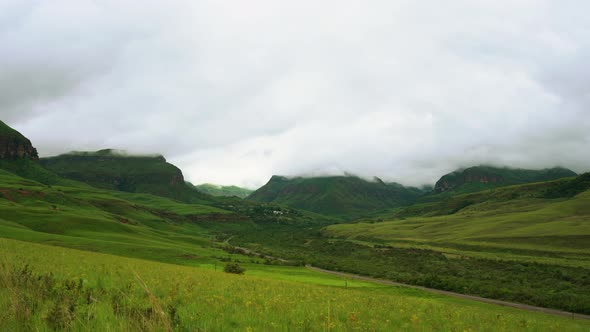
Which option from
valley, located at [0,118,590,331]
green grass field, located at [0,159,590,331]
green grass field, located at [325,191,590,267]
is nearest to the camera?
green grass field, located at [0,159,590,331]

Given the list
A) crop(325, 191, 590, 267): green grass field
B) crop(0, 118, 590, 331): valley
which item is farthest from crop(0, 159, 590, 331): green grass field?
crop(325, 191, 590, 267): green grass field

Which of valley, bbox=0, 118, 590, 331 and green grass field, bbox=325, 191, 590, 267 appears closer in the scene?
valley, bbox=0, 118, 590, 331

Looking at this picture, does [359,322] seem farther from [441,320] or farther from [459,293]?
[459,293]

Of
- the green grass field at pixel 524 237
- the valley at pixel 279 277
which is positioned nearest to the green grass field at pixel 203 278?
the valley at pixel 279 277

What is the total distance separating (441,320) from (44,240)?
255ft

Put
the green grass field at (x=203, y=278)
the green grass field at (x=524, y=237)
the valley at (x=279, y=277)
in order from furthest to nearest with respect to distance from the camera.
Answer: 1. the green grass field at (x=524, y=237)
2. the valley at (x=279, y=277)
3. the green grass field at (x=203, y=278)

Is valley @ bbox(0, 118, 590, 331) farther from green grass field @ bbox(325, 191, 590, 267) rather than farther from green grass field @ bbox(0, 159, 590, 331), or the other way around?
green grass field @ bbox(325, 191, 590, 267)

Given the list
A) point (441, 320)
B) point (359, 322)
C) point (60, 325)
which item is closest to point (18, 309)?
point (60, 325)

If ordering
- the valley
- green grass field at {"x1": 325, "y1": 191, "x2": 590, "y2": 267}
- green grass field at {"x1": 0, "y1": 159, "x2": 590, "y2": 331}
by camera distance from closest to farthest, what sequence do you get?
green grass field at {"x1": 0, "y1": 159, "x2": 590, "y2": 331}
the valley
green grass field at {"x1": 325, "y1": 191, "x2": 590, "y2": 267}

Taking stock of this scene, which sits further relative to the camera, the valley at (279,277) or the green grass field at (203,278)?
the valley at (279,277)

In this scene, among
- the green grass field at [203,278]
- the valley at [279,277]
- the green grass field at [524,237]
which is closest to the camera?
the green grass field at [203,278]

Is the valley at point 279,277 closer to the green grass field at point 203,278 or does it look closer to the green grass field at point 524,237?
the green grass field at point 203,278

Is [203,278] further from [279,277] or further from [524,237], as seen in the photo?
[524,237]

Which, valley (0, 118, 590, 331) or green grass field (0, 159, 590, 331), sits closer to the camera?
green grass field (0, 159, 590, 331)
